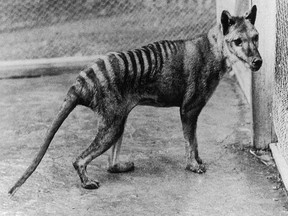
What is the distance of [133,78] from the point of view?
5211 mm

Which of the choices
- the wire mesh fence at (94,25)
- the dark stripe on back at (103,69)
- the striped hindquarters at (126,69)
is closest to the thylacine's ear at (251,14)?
the striped hindquarters at (126,69)

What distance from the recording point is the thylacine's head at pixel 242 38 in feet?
16.5

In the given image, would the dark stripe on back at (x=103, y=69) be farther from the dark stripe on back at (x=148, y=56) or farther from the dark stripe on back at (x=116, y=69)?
the dark stripe on back at (x=148, y=56)

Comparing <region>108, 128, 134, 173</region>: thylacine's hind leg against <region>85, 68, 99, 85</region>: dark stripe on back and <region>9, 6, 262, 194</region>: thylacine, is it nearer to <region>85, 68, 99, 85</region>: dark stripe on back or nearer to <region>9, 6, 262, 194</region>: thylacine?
<region>9, 6, 262, 194</region>: thylacine

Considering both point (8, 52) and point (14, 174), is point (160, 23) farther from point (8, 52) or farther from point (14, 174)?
point (14, 174)

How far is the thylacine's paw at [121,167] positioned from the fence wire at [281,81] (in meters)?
1.36

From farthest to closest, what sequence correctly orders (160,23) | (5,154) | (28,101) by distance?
(160,23), (28,101), (5,154)

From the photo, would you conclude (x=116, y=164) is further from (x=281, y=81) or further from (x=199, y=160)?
(x=281, y=81)

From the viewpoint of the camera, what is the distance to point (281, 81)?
5406 millimetres

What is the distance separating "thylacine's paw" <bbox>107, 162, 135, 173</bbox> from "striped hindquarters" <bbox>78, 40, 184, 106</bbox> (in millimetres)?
762


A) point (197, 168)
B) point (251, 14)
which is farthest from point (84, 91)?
point (251, 14)

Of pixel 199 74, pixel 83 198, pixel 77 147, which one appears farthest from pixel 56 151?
pixel 199 74

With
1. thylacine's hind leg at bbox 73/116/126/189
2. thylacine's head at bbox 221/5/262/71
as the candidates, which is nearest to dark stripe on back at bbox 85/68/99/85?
thylacine's hind leg at bbox 73/116/126/189

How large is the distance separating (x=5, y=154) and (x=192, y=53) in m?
2.09
